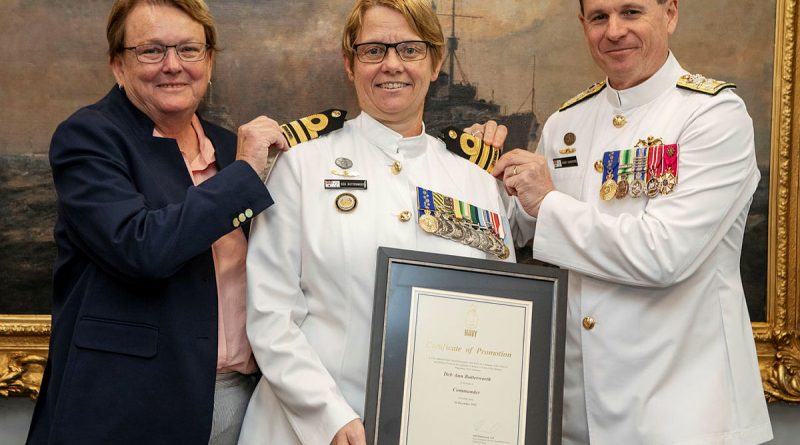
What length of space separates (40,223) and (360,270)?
1.36 meters

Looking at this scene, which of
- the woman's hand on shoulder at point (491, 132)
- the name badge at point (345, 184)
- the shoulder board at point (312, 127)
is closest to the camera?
the name badge at point (345, 184)

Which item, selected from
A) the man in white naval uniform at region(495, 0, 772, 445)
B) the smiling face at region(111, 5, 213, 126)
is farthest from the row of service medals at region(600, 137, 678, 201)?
the smiling face at region(111, 5, 213, 126)

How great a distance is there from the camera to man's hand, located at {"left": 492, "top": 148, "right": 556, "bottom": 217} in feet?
8.50

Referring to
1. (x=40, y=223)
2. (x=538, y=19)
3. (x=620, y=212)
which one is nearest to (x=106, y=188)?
(x=40, y=223)

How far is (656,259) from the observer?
239cm

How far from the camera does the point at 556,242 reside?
8.28ft

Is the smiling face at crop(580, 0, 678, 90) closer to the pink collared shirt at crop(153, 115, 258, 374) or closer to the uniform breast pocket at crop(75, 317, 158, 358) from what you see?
the pink collared shirt at crop(153, 115, 258, 374)

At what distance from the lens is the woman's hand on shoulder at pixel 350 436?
218 centimetres

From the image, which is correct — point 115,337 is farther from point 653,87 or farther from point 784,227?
point 784,227

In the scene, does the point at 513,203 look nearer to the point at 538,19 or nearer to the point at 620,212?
the point at 620,212

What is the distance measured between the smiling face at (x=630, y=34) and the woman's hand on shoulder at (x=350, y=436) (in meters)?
1.37

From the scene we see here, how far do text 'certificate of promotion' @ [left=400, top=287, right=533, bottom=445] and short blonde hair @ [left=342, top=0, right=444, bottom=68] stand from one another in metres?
0.74

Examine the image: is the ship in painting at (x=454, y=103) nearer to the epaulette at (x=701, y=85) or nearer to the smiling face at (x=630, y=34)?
the smiling face at (x=630, y=34)

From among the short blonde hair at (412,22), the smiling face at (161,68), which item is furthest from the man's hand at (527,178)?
the smiling face at (161,68)
